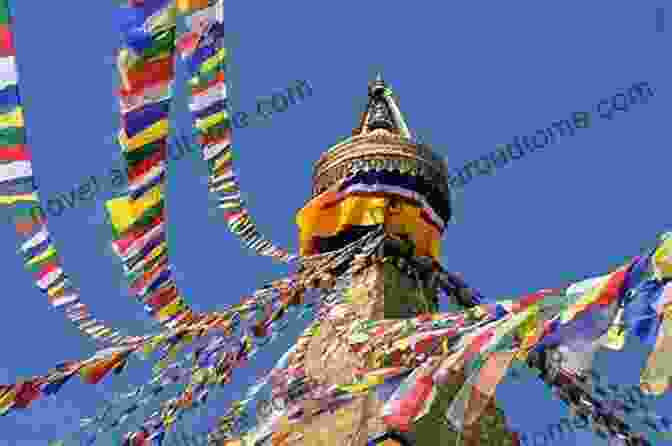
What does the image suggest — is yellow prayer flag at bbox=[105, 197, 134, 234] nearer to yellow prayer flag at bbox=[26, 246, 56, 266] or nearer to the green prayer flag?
yellow prayer flag at bbox=[26, 246, 56, 266]

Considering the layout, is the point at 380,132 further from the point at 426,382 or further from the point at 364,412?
the point at 426,382

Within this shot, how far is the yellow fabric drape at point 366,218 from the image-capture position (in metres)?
8.98

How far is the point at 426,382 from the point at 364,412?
2126 millimetres

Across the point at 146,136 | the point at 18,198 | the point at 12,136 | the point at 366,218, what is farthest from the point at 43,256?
the point at 366,218

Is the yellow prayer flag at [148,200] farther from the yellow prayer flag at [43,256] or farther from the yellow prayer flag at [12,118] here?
the yellow prayer flag at [12,118]

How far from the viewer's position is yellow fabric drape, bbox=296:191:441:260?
8.98 m

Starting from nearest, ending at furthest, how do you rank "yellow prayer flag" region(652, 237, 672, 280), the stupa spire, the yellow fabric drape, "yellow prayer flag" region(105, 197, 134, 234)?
"yellow prayer flag" region(652, 237, 672, 280), "yellow prayer flag" region(105, 197, 134, 234), the yellow fabric drape, the stupa spire

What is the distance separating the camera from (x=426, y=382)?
380cm

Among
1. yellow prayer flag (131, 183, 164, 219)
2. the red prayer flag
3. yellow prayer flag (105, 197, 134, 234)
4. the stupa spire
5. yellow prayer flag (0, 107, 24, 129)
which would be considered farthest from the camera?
the stupa spire

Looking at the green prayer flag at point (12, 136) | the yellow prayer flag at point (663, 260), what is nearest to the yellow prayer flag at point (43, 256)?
the green prayer flag at point (12, 136)

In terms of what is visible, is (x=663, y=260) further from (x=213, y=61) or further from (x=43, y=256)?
(x=43, y=256)

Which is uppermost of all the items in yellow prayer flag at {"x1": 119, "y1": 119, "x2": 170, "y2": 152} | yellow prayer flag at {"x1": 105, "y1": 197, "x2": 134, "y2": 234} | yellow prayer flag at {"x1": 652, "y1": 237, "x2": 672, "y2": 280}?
yellow prayer flag at {"x1": 119, "y1": 119, "x2": 170, "y2": 152}

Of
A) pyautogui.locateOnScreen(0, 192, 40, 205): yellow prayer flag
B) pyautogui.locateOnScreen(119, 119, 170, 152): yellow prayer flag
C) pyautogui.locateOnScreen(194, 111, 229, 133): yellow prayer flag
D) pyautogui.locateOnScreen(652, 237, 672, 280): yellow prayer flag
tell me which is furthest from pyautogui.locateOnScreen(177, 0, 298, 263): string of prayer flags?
pyautogui.locateOnScreen(652, 237, 672, 280): yellow prayer flag

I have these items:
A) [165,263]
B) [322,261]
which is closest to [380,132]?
[322,261]
